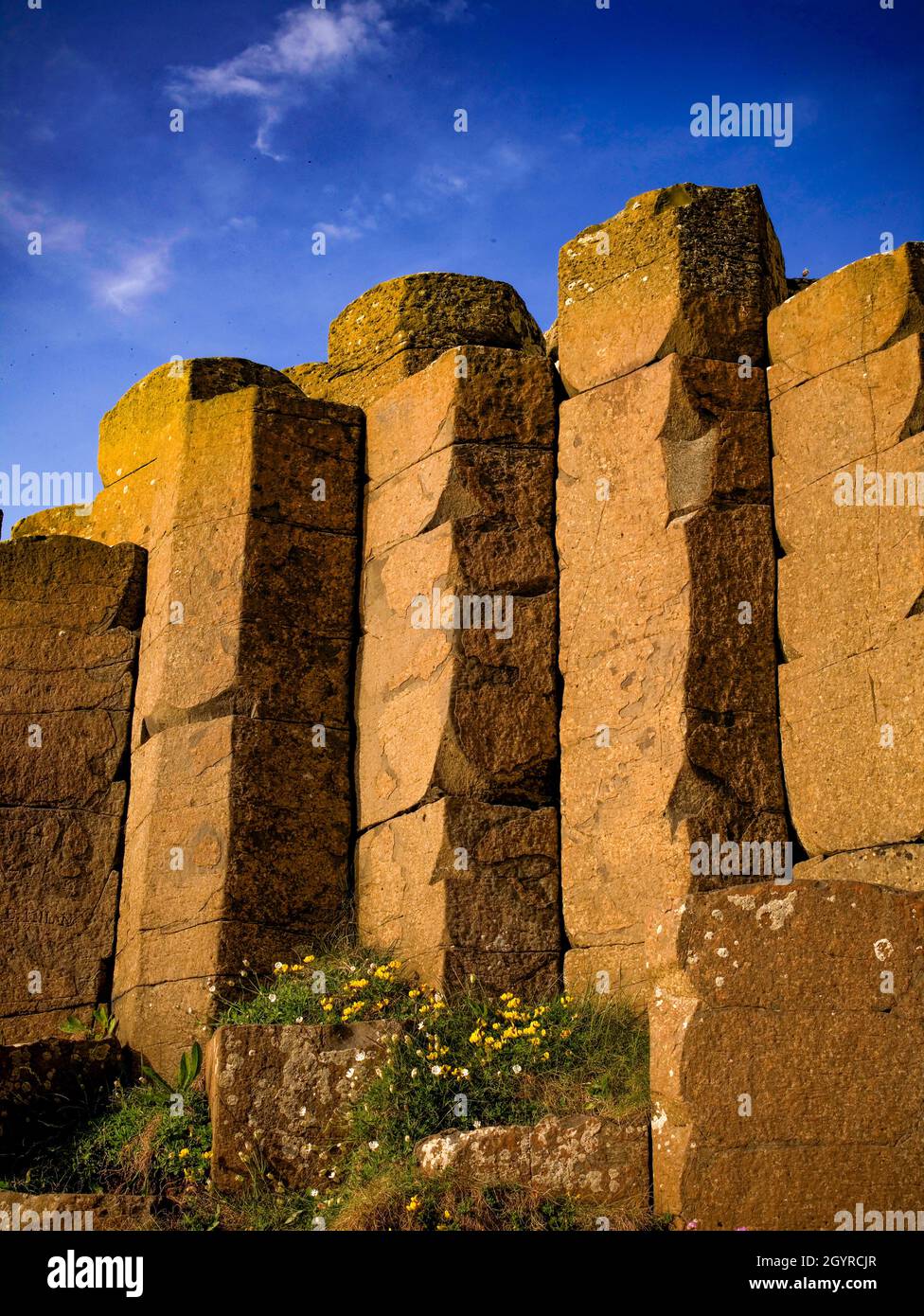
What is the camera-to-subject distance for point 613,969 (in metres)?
7.54

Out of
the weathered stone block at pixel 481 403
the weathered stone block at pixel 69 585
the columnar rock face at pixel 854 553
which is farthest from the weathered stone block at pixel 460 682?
the weathered stone block at pixel 69 585

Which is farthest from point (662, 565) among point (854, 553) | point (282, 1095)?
point (282, 1095)

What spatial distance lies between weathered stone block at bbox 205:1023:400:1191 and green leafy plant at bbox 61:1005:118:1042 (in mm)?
1445

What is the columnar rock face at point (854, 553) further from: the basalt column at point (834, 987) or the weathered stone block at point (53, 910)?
the weathered stone block at point (53, 910)

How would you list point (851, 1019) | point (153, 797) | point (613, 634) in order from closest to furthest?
1. point (851, 1019)
2. point (613, 634)
3. point (153, 797)

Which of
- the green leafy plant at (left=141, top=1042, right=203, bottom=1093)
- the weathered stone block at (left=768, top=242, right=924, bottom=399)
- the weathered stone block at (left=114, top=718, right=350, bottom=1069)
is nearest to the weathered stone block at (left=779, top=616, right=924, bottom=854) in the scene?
the weathered stone block at (left=768, top=242, right=924, bottom=399)

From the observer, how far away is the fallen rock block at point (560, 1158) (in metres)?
6.12

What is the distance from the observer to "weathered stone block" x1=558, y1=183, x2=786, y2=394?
8.21 metres

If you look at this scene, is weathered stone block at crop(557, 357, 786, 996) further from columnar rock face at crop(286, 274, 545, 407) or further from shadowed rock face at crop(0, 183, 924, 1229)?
columnar rock face at crop(286, 274, 545, 407)
